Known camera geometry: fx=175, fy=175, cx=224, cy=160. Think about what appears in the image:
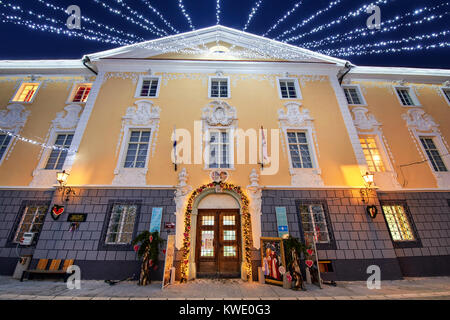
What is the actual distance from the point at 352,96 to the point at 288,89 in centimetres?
416

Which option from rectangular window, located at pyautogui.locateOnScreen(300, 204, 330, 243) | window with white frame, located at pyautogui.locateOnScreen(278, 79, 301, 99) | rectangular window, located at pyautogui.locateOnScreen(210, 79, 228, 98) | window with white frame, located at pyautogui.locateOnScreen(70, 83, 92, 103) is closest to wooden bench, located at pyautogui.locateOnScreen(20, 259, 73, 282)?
window with white frame, located at pyautogui.locateOnScreen(70, 83, 92, 103)

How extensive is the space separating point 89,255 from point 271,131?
9.56m

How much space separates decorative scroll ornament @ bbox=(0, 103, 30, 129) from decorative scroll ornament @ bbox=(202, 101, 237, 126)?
992 cm

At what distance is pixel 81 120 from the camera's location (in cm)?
904

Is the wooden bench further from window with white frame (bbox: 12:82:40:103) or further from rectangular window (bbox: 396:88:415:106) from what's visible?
rectangular window (bbox: 396:88:415:106)

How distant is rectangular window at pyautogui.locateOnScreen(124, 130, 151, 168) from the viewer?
8.49m

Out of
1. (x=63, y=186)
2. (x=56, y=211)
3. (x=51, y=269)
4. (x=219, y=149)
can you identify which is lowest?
(x=51, y=269)

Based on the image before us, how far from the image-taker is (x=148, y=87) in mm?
10445

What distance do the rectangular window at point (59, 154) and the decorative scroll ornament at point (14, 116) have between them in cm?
233

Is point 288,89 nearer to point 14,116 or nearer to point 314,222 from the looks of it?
point 314,222

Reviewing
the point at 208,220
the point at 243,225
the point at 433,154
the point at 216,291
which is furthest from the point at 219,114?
the point at 433,154

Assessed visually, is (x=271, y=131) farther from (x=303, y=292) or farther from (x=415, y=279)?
(x=415, y=279)

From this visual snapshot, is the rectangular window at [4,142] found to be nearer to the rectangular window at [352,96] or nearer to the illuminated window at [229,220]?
the illuminated window at [229,220]

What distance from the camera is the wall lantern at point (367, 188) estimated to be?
25.7ft
